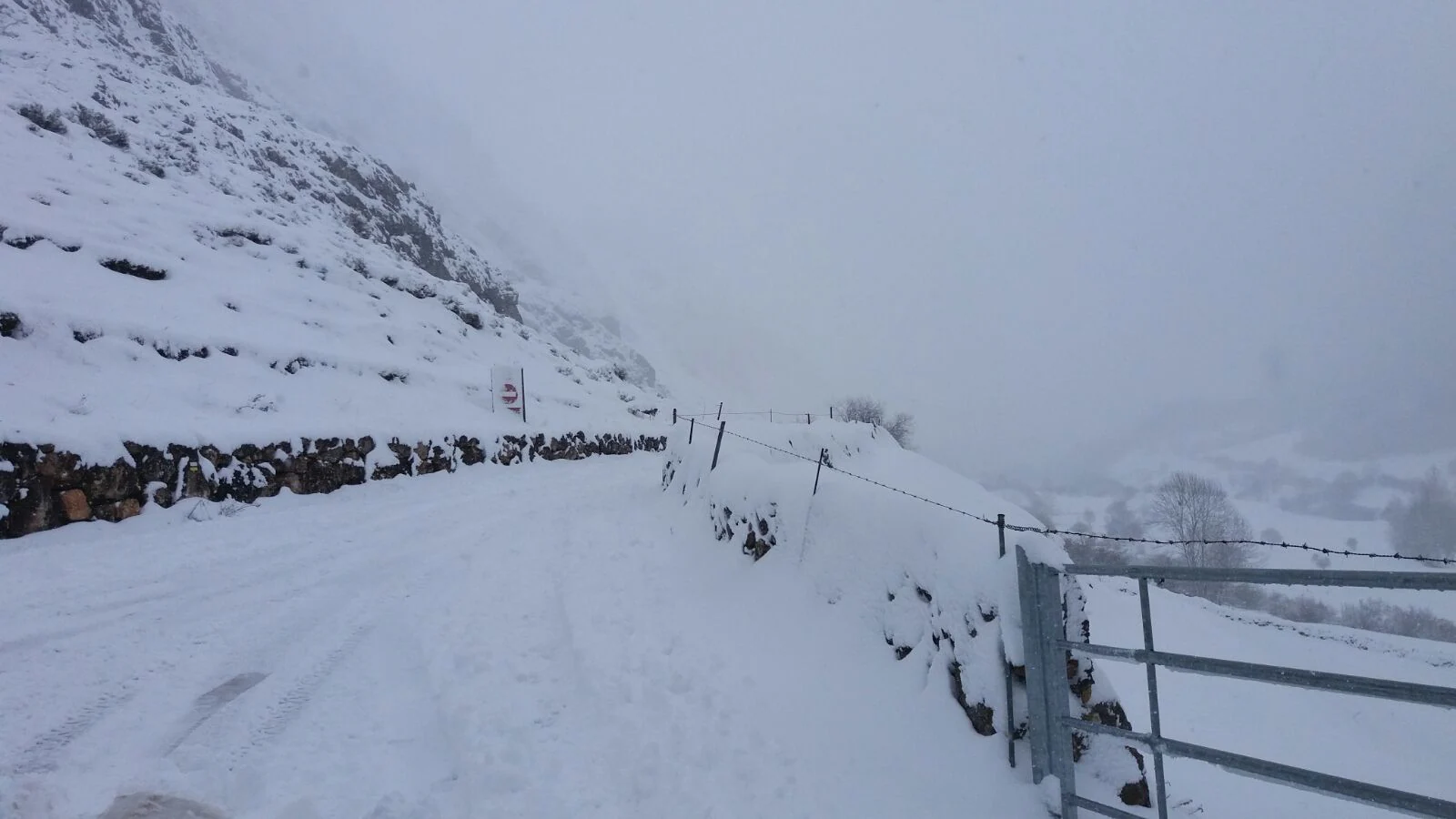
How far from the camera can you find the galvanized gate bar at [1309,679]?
1910 mm

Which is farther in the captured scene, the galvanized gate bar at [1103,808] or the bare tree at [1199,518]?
the bare tree at [1199,518]

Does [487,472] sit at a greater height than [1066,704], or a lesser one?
greater

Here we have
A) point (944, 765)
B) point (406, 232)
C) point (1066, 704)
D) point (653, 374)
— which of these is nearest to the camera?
point (1066, 704)

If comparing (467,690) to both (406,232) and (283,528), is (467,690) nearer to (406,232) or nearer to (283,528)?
(283,528)

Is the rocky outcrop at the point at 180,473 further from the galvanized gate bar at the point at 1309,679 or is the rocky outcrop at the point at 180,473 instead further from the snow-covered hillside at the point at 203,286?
the galvanized gate bar at the point at 1309,679

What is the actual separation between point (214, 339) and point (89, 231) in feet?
19.3

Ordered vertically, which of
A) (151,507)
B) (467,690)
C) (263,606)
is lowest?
(467,690)

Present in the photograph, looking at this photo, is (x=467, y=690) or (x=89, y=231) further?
(x=89, y=231)

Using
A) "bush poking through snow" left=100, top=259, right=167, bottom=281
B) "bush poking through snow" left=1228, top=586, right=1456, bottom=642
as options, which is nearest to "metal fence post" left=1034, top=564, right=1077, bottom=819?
"bush poking through snow" left=1228, top=586, right=1456, bottom=642

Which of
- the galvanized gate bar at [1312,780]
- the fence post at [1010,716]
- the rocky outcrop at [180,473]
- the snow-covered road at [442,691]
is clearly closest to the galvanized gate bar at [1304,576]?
the galvanized gate bar at [1312,780]

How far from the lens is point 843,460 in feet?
72.7

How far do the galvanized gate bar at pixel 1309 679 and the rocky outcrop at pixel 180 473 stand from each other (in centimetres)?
1072

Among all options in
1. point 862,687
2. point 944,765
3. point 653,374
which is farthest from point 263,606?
point 653,374

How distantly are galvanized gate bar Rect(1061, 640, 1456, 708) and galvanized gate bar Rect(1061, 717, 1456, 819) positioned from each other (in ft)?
1.01
